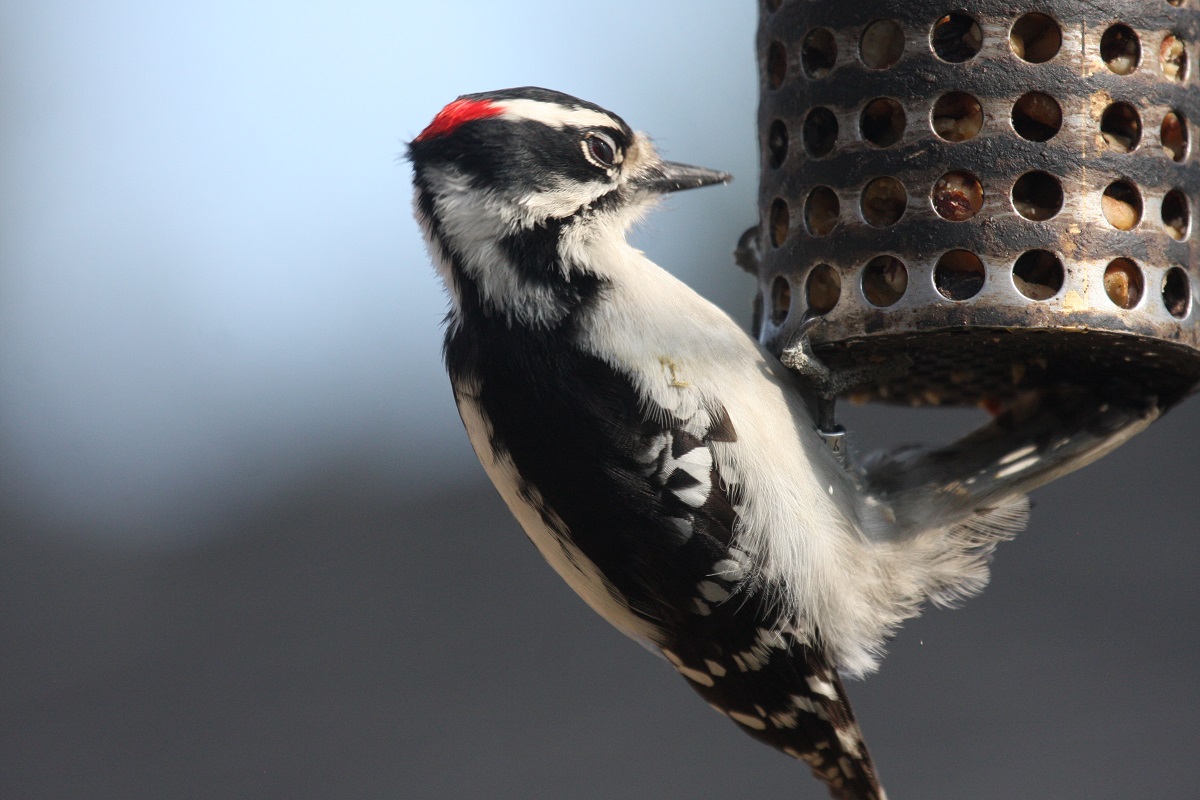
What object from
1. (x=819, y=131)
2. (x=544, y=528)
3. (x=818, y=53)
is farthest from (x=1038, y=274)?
(x=544, y=528)

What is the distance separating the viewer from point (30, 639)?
551cm

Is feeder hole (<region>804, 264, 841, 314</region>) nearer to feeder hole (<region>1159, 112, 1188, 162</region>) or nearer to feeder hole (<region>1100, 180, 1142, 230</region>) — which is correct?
feeder hole (<region>1100, 180, 1142, 230</region>)

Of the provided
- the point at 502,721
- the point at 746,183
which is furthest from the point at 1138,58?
the point at 746,183

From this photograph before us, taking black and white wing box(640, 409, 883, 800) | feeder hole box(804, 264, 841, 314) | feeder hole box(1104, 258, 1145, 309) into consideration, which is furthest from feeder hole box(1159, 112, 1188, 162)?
black and white wing box(640, 409, 883, 800)

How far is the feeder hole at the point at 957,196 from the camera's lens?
2305 mm

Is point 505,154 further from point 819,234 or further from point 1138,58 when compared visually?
point 1138,58

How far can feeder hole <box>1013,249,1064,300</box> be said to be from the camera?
2.27 m

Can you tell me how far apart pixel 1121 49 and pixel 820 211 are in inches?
24.6

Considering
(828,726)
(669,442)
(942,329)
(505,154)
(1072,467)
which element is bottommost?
(828,726)

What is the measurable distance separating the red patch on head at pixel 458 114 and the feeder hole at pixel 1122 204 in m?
1.17

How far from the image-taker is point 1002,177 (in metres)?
2.29

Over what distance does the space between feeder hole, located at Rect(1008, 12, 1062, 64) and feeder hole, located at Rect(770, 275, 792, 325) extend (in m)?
0.62

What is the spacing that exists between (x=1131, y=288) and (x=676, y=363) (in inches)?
33.5

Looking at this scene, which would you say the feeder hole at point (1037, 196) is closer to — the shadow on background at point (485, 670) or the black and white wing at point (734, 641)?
the black and white wing at point (734, 641)
